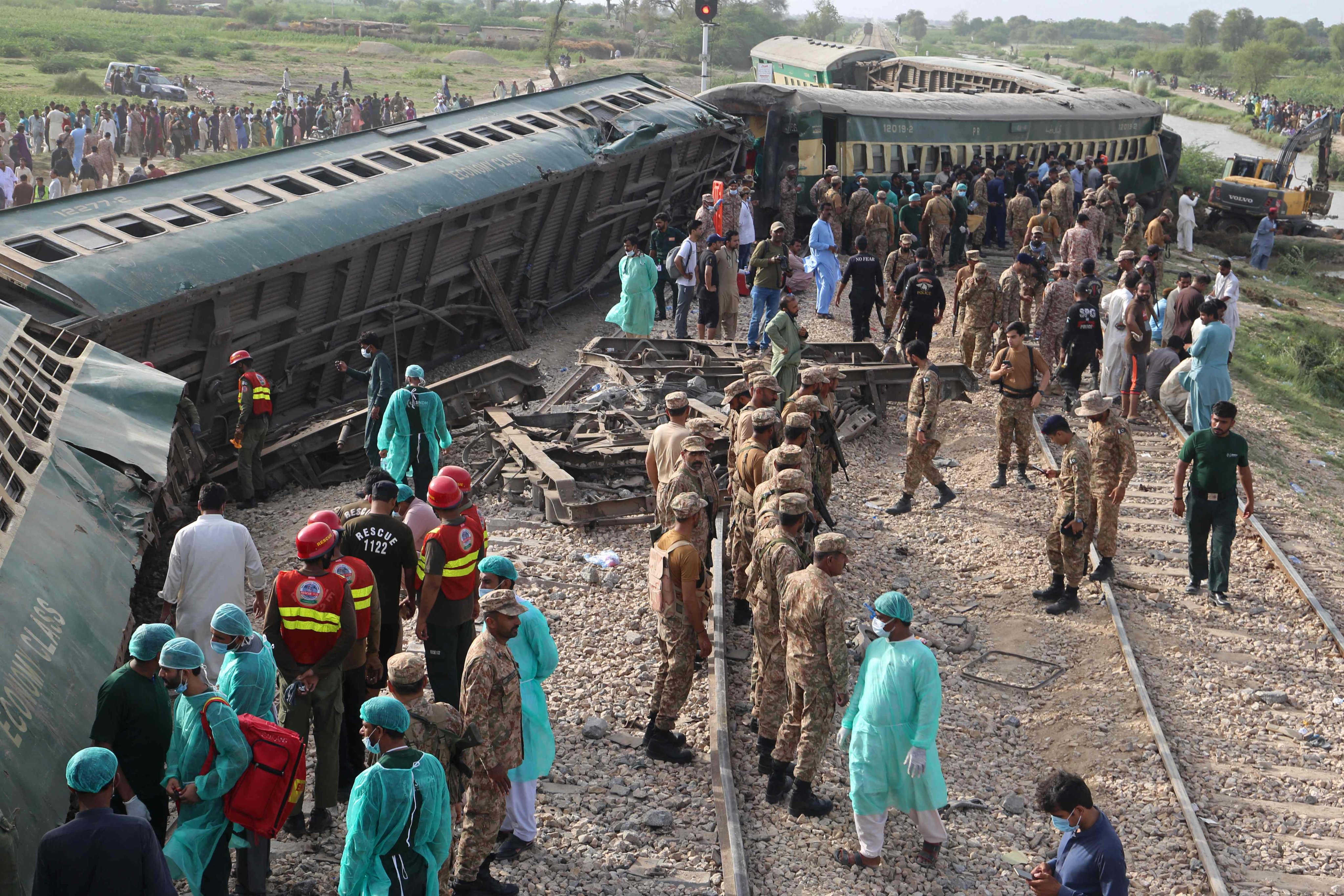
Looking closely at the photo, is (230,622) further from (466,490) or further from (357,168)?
(357,168)

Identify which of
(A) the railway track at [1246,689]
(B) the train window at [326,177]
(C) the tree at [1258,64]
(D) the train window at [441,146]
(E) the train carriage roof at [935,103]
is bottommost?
(A) the railway track at [1246,689]

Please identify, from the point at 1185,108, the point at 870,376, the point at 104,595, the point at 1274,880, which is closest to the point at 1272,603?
the point at 1274,880

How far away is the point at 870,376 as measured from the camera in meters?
14.1

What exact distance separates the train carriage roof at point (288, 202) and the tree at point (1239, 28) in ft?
457

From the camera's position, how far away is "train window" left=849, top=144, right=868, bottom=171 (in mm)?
22609

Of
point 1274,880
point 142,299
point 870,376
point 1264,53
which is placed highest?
point 1264,53

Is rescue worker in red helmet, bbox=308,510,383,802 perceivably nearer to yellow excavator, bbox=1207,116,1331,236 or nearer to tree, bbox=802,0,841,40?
yellow excavator, bbox=1207,116,1331,236

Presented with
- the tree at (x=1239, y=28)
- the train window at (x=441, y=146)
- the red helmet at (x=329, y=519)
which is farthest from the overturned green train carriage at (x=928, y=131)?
the tree at (x=1239, y=28)

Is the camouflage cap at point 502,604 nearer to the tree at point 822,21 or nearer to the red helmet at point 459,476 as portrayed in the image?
the red helmet at point 459,476

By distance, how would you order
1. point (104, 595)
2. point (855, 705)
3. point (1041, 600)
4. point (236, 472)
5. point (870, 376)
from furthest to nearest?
point (870, 376)
point (236, 472)
point (1041, 600)
point (104, 595)
point (855, 705)

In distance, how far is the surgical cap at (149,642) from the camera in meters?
5.31

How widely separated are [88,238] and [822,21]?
393 ft

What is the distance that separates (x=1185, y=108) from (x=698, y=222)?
7774 cm

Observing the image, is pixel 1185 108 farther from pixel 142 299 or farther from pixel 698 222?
pixel 142 299
